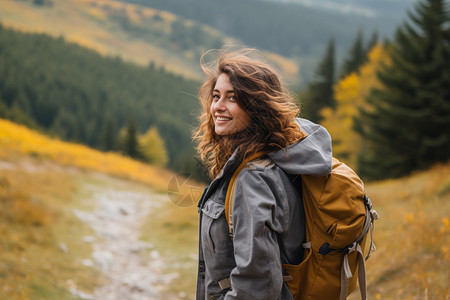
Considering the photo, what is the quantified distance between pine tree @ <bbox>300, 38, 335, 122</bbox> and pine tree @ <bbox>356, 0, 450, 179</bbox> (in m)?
13.3

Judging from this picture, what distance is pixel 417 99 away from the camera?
1856 cm

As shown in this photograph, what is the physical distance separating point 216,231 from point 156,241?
7.54m

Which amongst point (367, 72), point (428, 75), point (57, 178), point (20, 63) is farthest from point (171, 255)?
point (20, 63)

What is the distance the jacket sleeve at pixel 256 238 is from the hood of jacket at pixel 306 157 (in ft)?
0.36

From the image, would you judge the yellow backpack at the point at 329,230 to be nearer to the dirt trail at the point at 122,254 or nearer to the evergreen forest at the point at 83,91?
the dirt trail at the point at 122,254

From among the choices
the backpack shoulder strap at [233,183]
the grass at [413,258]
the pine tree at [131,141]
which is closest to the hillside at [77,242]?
the backpack shoulder strap at [233,183]

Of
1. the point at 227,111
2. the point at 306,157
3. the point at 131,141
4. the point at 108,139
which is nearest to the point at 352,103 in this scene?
the point at 131,141

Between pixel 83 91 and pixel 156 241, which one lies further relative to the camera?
pixel 83 91

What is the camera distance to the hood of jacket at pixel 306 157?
1.79m

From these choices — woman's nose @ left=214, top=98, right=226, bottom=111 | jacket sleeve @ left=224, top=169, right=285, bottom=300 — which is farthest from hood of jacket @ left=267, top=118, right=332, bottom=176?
woman's nose @ left=214, top=98, right=226, bottom=111

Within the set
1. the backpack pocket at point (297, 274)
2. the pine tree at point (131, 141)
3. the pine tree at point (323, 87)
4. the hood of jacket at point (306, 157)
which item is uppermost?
the hood of jacket at point (306, 157)

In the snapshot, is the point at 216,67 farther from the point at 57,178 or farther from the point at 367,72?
the point at 367,72

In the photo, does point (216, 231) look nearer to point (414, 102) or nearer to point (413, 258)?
point (413, 258)

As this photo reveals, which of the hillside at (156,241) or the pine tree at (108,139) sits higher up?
the hillside at (156,241)
